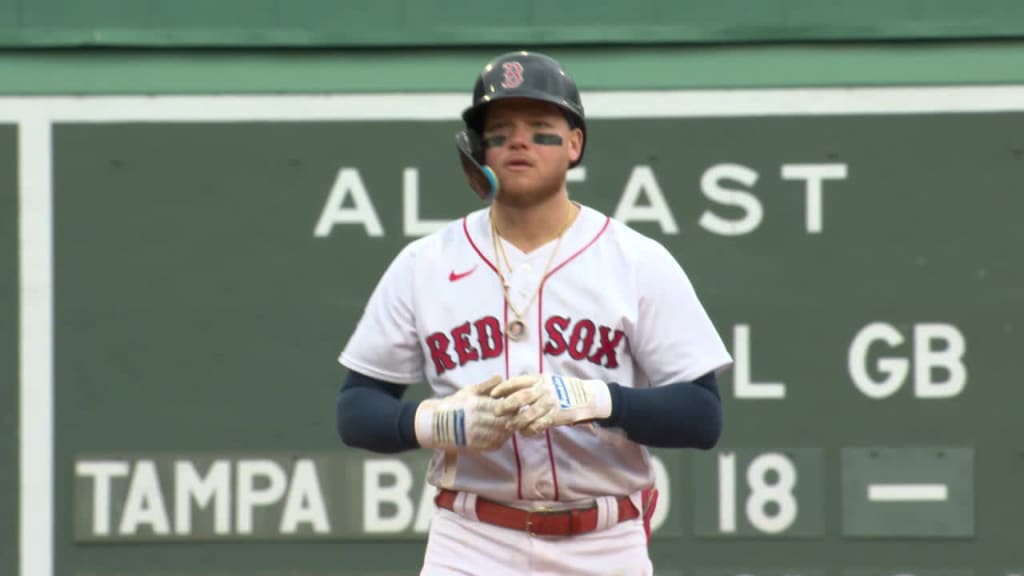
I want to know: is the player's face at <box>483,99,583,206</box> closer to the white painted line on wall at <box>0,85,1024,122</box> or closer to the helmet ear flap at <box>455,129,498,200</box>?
the helmet ear flap at <box>455,129,498,200</box>

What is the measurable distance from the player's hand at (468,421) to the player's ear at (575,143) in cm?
44

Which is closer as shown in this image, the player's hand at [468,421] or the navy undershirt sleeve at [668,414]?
the player's hand at [468,421]

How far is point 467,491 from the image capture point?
281 centimetres

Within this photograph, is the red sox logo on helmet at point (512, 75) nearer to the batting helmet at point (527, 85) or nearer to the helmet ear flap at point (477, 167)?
the batting helmet at point (527, 85)

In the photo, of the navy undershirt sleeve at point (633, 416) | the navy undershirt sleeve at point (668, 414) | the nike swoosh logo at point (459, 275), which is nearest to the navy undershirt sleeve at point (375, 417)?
the navy undershirt sleeve at point (633, 416)

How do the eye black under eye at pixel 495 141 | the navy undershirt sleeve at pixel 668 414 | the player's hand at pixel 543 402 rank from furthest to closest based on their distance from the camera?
the eye black under eye at pixel 495 141 → the navy undershirt sleeve at pixel 668 414 → the player's hand at pixel 543 402

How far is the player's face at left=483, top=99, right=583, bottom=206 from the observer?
9.05 ft

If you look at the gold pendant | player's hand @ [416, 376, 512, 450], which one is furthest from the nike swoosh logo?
player's hand @ [416, 376, 512, 450]

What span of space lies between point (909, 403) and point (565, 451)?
1.59 meters

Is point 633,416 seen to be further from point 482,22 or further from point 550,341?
point 482,22

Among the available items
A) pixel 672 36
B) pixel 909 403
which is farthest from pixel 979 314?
pixel 672 36

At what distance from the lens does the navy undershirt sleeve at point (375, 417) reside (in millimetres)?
2750

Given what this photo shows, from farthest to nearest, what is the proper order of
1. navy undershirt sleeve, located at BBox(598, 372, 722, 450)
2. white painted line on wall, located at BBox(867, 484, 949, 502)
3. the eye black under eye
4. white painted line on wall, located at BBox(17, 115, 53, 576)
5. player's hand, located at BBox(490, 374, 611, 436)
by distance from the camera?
1. white painted line on wall, located at BBox(17, 115, 53, 576)
2. white painted line on wall, located at BBox(867, 484, 949, 502)
3. the eye black under eye
4. navy undershirt sleeve, located at BBox(598, 372, 722, 450)
5. player's hand, located at BBox(490, 374, 611, 436)

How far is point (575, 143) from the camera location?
2850mm
